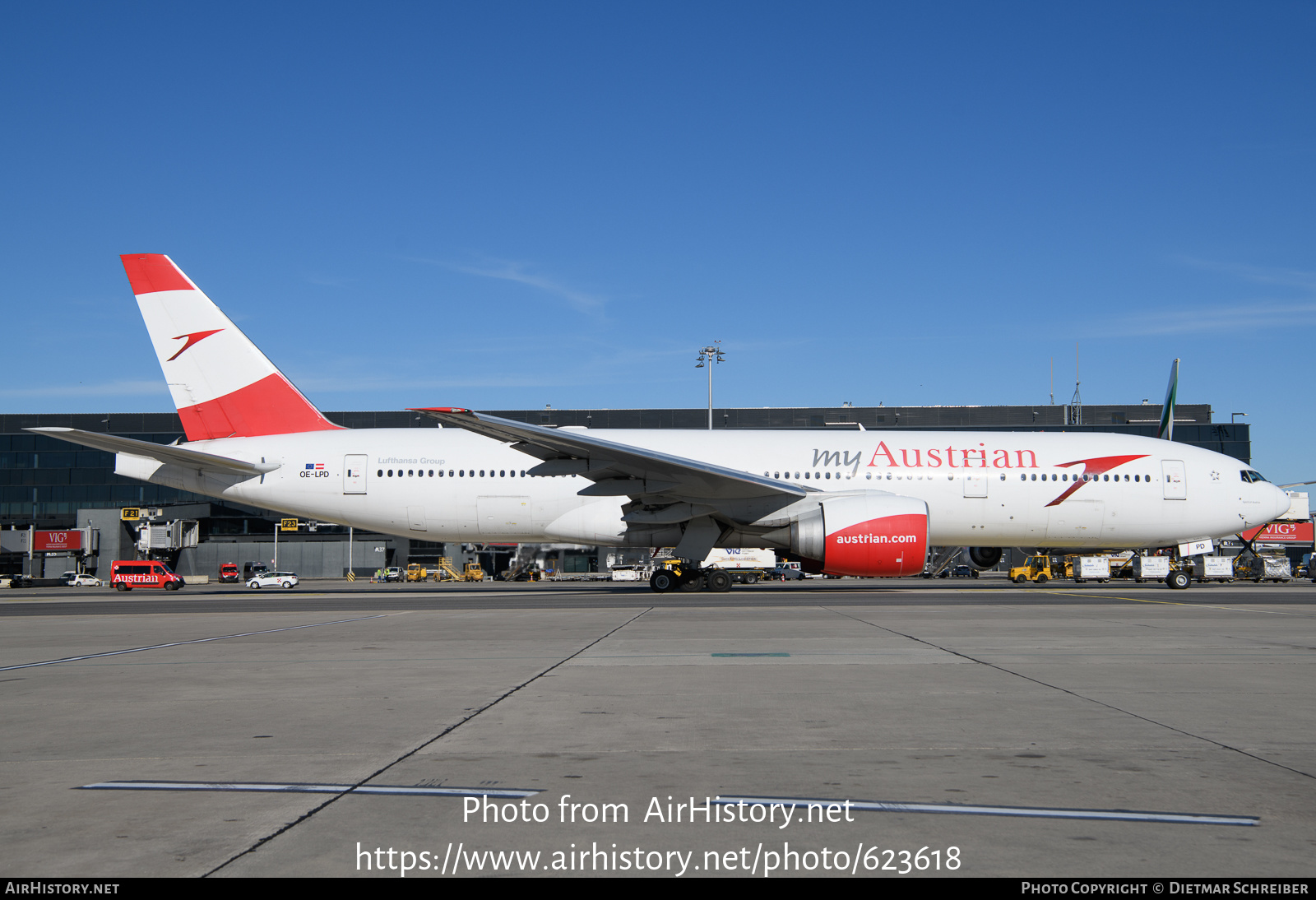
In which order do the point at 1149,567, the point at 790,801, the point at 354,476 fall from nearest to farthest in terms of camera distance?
the point at 790,801, the point at 354,476, the point at 1149,567

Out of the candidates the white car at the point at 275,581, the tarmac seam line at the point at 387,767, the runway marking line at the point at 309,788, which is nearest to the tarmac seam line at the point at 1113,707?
the runway marking line at the point at 309,788

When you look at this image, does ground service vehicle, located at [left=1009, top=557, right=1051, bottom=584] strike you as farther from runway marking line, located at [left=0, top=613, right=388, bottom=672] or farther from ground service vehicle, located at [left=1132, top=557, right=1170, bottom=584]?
runway marking line, located at [left=0, top=613, right=388, bottom=672]

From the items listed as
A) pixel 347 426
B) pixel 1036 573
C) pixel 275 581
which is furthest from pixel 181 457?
pixel 347 426

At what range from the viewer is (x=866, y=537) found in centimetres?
1945

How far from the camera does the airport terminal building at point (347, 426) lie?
200ft

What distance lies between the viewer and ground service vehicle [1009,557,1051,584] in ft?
130

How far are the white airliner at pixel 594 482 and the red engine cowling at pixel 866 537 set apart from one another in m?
1.93

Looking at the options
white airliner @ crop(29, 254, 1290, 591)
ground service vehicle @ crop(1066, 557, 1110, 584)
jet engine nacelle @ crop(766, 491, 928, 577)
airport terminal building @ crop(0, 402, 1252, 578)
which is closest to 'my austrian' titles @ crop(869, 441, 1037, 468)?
white airliner @ crop(29, 254, 1290, 591)

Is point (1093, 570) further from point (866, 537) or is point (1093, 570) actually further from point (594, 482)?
point (594, 482)

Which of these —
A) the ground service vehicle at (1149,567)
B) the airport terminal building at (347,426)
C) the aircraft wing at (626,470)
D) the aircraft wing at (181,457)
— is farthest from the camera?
the airport terminal building at (347,426)

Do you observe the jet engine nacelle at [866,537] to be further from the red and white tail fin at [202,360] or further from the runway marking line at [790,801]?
the runway marking line at [790,801]

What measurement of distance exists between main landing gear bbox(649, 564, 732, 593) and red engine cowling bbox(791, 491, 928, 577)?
3.84 metres

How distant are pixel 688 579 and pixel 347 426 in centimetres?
4480
